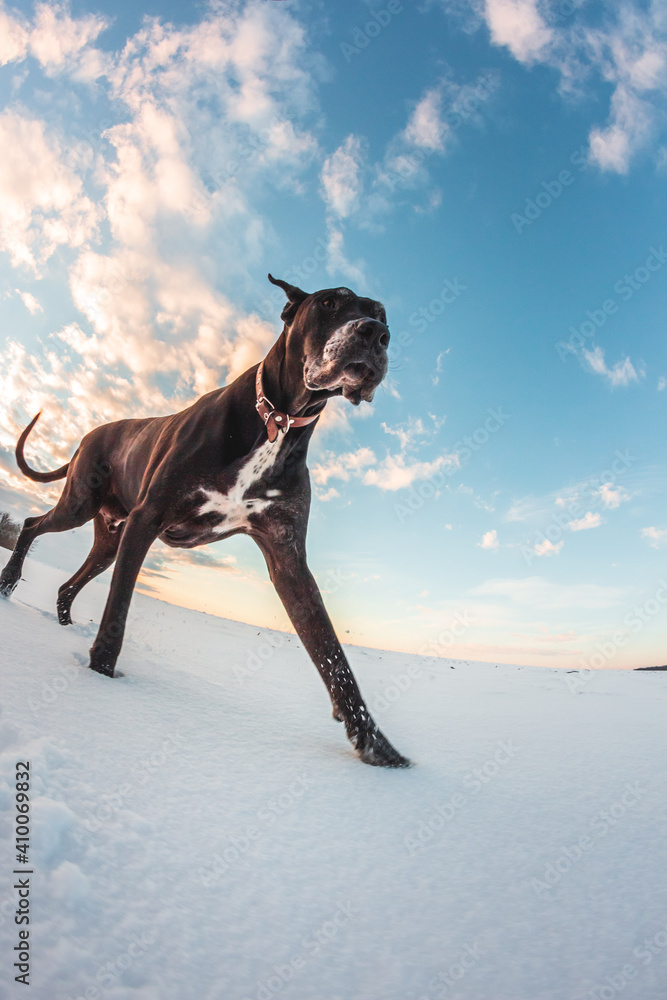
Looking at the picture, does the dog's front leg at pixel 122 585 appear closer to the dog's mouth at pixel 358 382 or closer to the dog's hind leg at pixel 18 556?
the dog's mouth at pixel 358 382

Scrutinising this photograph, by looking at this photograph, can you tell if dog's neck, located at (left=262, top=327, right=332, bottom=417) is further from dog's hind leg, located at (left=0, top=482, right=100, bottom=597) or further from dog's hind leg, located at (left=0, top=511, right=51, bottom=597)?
dog's hind leg, located at (left=0, top=511, right=51, bottom=597)

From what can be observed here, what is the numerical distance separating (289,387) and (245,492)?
2.00 feet

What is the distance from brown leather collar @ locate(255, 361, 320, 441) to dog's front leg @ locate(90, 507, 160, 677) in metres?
0.74

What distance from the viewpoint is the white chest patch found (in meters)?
2.63

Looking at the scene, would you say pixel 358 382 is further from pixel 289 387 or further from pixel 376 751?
pixel 376 751

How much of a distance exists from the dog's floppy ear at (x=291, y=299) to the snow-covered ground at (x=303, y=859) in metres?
2.09

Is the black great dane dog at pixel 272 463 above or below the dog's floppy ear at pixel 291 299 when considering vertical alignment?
below

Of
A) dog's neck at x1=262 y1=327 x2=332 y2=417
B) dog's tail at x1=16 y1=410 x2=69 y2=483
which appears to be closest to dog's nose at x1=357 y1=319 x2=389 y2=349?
dog's neck at x1=262 y1=327 x2=332 y2=417

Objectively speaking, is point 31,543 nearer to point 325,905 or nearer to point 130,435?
point 130,435

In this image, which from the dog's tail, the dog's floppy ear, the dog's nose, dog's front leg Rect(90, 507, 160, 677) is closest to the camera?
dog's front leg Rect(90, 507, 160, 677)

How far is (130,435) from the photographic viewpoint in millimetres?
3846

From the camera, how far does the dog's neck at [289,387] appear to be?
8.75ft

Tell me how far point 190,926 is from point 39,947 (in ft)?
0.79

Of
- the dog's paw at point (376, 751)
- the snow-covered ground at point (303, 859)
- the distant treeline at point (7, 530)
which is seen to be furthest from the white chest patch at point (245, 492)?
the distant treeline at point (7, 530)
